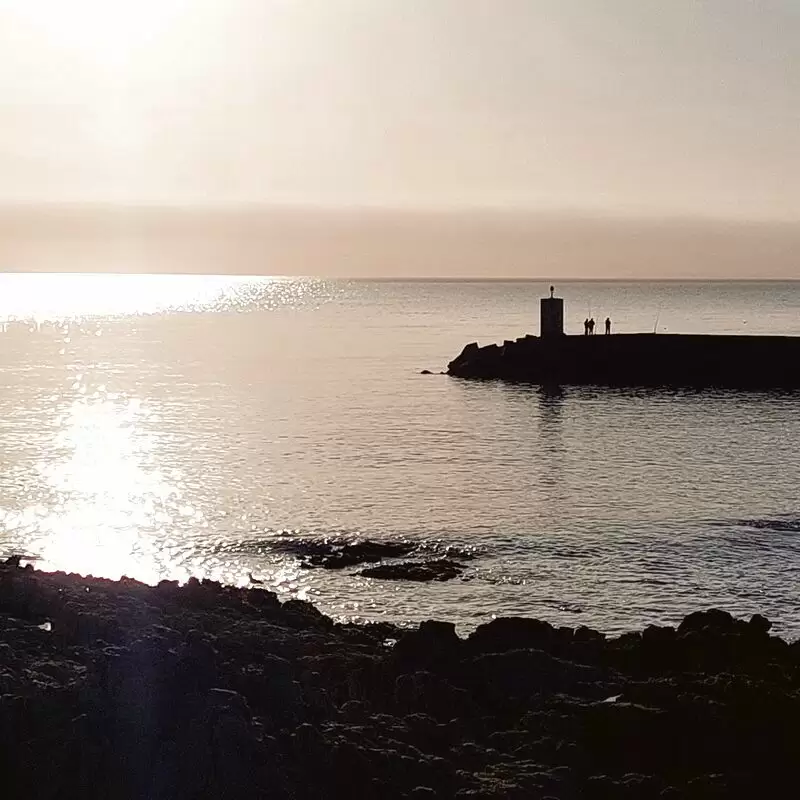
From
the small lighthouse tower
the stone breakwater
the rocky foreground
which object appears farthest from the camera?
the small lighthouse tower

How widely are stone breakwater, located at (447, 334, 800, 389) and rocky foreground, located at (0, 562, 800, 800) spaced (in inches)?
1992

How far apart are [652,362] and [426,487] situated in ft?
117

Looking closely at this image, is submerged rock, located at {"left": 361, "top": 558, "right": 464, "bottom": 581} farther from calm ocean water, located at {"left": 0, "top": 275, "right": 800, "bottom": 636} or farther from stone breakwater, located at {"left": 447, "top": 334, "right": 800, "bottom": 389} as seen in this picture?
stone breakwater, located at {"left": 447, "top": 334, "right": 800, "bottom": 389}

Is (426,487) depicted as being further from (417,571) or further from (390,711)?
(390,711)

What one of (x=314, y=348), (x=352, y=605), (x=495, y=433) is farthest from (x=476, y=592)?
(x=314, y=348)

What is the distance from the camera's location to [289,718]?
11.6 metres

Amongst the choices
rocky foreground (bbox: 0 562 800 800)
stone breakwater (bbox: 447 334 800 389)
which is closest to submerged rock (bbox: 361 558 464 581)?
rocky foreground (bbox: 0 562 800 800)

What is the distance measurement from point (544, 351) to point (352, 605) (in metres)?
49.0

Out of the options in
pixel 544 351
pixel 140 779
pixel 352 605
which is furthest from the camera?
pixel 544 351

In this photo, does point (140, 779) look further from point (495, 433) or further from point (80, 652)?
point (495, 433)

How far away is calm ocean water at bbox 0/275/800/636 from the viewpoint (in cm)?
2250

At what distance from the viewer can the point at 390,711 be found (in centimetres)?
1229

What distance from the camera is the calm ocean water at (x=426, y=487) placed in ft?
73.8

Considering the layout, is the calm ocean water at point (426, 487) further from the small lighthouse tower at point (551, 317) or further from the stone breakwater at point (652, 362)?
the small lighthouse tower at point (551, 317)
